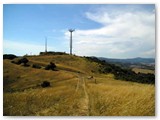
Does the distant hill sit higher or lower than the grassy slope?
higher

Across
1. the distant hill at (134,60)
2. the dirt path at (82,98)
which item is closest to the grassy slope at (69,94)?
the dirt path at (82,98)

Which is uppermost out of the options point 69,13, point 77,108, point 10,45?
point 69,13

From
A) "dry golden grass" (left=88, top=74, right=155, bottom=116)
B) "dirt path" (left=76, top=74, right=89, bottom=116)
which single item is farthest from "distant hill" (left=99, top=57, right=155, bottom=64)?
"dirt path" (left=76, top=74, right=89, bottom=116)

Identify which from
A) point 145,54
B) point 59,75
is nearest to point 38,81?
point 59,75

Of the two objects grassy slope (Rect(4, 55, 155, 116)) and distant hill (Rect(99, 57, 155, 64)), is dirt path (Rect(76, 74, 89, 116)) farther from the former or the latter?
distant hill (Rect(99, 57, 155, 64))

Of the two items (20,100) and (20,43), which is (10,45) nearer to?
(20,43)

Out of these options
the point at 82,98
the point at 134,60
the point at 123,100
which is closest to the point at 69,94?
the point at 82,98

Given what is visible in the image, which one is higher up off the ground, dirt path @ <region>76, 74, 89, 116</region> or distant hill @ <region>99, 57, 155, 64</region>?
distant hill @ <region>99, 57, 155, 64</region>

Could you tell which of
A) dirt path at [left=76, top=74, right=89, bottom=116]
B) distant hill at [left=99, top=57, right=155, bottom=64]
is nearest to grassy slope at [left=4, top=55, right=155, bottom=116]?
dirt path at [left=76, top=74, right=89, bottom=116]
